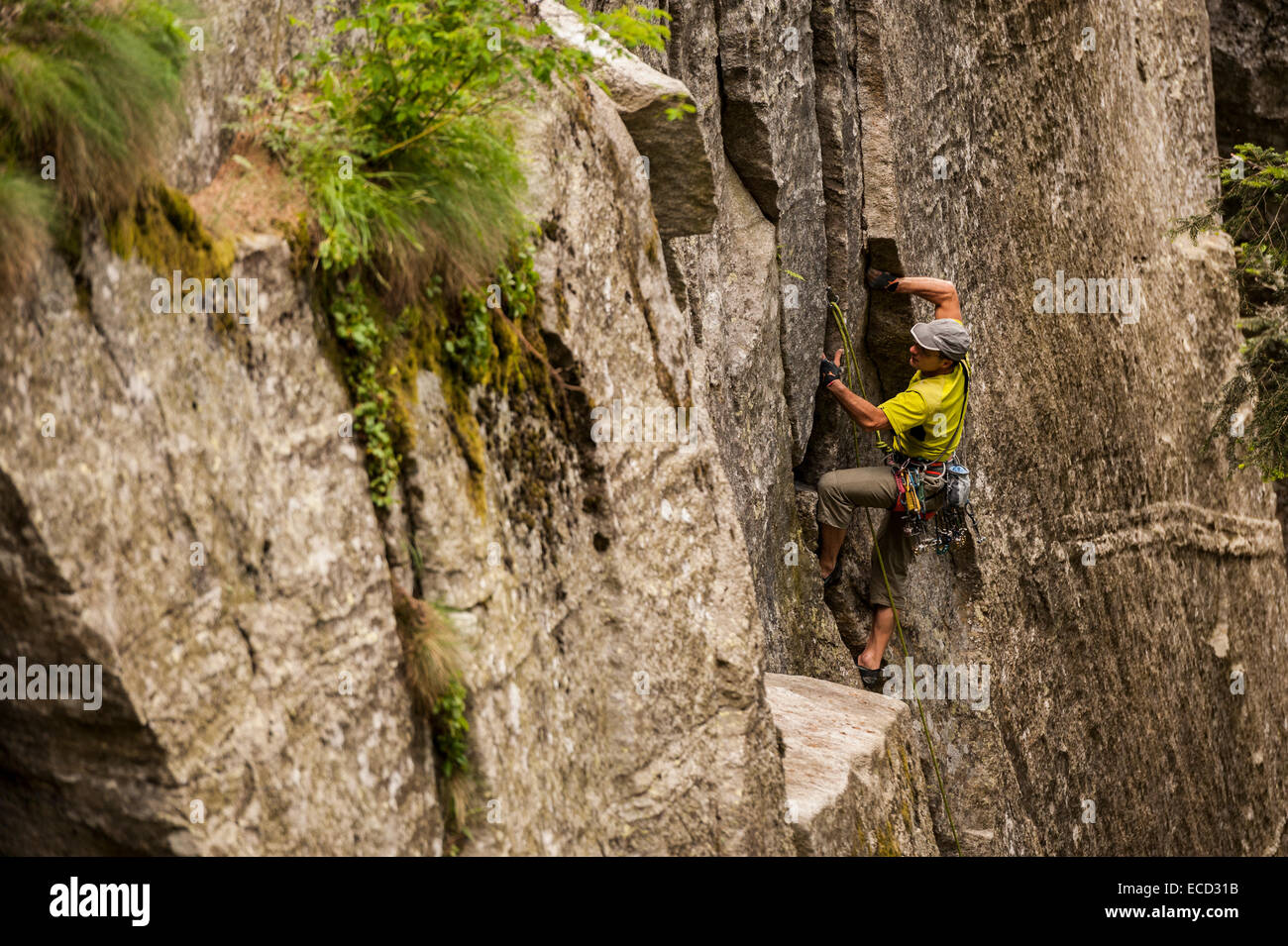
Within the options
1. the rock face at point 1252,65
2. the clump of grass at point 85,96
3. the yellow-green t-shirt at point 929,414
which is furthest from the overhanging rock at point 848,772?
the rock face at point 1252,65

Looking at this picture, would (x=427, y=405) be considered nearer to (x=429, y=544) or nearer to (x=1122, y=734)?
(x=429, y=544)

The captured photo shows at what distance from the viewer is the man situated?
32.8 ft

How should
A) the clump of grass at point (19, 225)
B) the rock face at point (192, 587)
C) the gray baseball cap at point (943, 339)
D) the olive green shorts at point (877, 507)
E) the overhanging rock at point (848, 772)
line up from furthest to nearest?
1. the olive green shorts at point (877, 507)
2. the gray baseball cap at point (943, 339)
3. the overhanging rock at point (848, 772)
4. the rock face at point (192, 587)
5. the clump of grass at point (19, 225)

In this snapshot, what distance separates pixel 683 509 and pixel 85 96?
11.6 ft

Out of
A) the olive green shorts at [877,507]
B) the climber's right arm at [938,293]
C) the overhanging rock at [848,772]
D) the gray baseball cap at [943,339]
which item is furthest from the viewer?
the climber's right arm at [938,293]

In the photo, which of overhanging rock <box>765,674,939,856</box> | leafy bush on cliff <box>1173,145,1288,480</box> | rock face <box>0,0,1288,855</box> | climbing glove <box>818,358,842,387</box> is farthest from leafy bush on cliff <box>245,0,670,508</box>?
leafy bush on cliff <box>1173,145,1288,480</box>

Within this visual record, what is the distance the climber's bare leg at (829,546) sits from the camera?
36.2 feet

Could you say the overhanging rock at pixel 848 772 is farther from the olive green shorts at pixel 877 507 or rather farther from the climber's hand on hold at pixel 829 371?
the climber's hand on hold at pixel 829 371

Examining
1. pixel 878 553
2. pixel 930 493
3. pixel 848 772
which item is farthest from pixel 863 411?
pixel 848 772

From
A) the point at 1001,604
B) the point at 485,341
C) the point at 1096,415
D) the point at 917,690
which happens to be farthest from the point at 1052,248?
the point at 485,341

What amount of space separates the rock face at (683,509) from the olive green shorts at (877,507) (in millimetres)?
406

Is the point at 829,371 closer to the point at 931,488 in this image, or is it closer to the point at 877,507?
the point at 877,507

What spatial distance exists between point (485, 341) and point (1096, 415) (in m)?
11.4

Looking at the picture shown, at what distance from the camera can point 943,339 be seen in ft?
32.8
